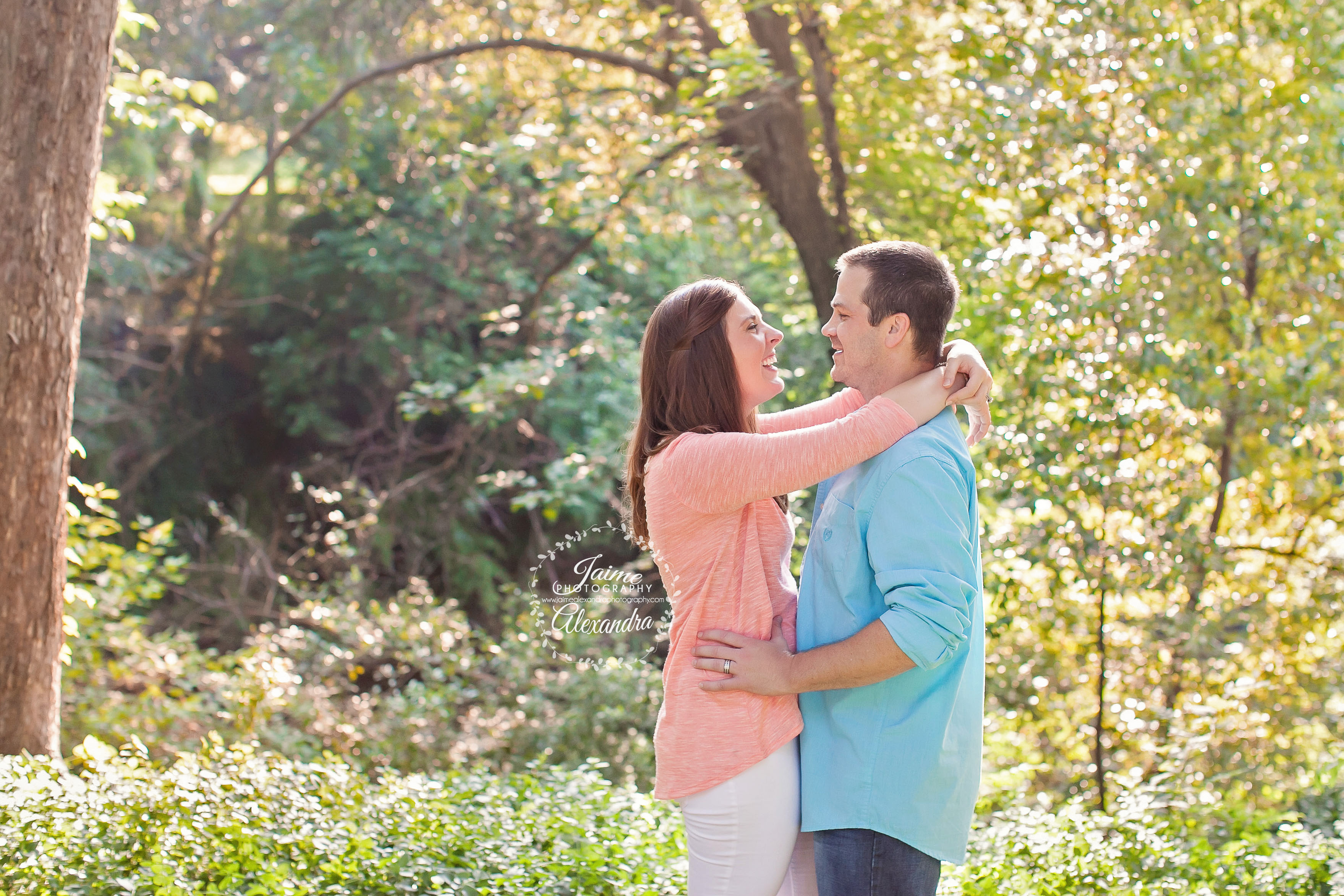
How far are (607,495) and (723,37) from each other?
2927mm

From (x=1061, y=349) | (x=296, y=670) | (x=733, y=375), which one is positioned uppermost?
(x=1061, y=349)

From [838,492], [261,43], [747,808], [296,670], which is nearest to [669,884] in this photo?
[747,808]

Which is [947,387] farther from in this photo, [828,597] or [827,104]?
[827,104]

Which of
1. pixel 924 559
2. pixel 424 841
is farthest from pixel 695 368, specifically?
pixel 424 841

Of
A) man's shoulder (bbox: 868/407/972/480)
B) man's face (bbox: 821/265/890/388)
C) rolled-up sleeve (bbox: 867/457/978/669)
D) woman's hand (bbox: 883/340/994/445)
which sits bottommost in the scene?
rolled-up sleeve (bbox: 867/457/978/669)

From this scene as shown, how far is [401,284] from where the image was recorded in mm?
8562

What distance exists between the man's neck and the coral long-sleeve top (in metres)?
0.10

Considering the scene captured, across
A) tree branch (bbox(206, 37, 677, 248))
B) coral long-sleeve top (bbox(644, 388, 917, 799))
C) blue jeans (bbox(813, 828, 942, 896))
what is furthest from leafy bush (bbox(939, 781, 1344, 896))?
tree branch (bbox(206, 37, 677, 248))

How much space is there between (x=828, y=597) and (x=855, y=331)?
51 cm

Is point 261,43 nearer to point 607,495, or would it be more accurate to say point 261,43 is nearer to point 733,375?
point 607,495

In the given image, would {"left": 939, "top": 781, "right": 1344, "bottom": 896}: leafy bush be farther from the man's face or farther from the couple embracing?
the man's face

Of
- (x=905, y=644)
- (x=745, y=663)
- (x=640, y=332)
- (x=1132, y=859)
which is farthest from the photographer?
(x=640, y=332)

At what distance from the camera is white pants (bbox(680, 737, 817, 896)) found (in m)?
1.83

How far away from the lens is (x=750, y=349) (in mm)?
1962
